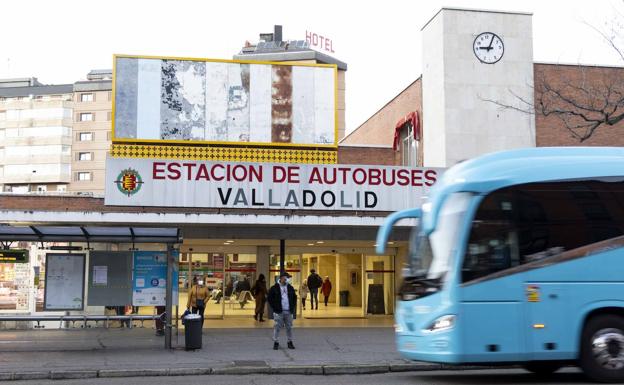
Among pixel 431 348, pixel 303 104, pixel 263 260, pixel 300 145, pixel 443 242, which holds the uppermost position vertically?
pixel 303 104

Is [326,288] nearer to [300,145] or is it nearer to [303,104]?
[300,145]

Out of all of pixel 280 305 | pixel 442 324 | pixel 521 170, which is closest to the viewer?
pixel 442 324

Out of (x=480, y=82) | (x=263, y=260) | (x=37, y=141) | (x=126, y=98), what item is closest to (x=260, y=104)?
(x=126, y=98)

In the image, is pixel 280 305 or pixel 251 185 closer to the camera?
pixel 280 305

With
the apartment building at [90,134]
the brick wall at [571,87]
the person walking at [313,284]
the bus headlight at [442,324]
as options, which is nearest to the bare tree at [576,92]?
the brick wall at [571,87]

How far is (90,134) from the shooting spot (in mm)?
99312

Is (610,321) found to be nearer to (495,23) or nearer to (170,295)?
(170,295)

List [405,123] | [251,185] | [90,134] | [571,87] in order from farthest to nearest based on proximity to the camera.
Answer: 1. [90,134]
2. [405,123]
3. [571,87]
4. [251,185]

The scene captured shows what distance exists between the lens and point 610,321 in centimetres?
1179

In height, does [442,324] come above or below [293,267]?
below

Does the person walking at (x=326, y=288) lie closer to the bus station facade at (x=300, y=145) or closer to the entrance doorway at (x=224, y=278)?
the bus station facade at (x=300, y=145)

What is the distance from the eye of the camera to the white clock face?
97.6ft

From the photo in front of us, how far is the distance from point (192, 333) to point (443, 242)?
8.42m

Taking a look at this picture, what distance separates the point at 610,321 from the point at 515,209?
227 cm
